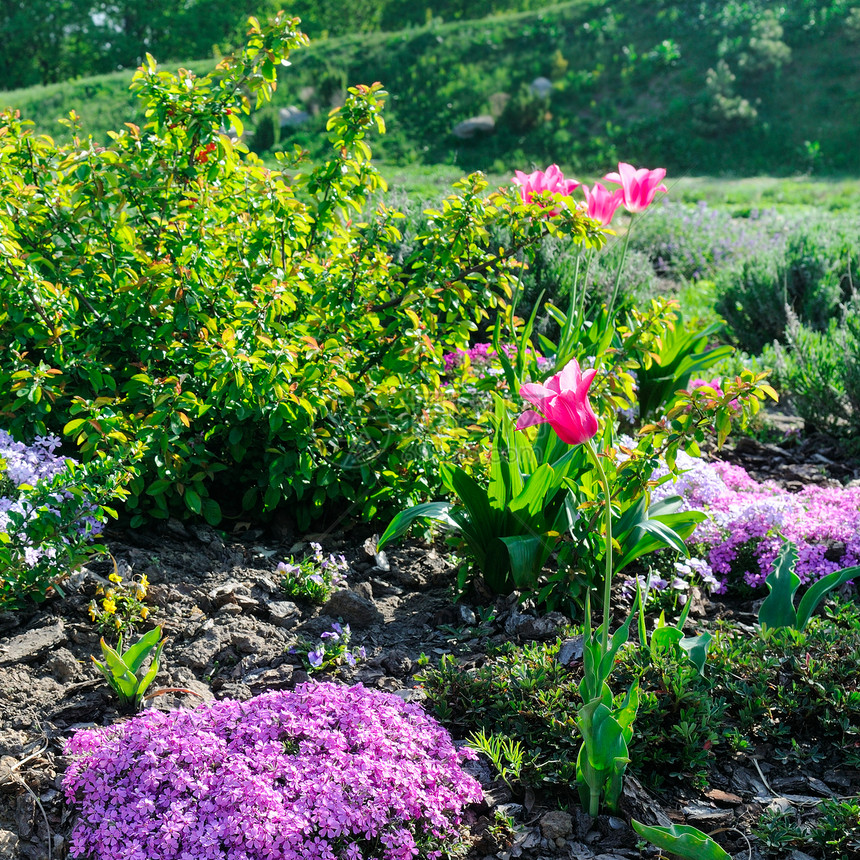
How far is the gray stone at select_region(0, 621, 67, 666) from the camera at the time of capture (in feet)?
7.38

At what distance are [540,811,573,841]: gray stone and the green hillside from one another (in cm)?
1707

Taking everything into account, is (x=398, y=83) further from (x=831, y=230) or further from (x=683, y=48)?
(x=831, y=230)

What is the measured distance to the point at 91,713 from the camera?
2.13 metres

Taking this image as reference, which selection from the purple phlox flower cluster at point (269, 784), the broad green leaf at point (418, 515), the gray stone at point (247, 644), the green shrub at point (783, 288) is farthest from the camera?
the green shrub at point (783, 288)

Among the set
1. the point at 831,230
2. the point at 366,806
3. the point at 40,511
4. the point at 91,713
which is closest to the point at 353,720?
the point at 366,806

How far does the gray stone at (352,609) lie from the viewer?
265cm

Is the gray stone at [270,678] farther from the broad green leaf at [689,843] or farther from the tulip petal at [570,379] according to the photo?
the tulip petal at [570,379]

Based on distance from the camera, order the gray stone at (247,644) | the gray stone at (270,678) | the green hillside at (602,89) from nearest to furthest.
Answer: the gray stone at (270,678)
the gray stone at (247,644)
the green hillside at (602,89)

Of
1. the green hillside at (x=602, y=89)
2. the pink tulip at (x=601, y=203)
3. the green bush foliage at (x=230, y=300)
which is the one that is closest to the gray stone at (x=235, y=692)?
the green bush foliage at (x=230, y=300)

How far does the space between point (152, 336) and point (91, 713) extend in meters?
1.38

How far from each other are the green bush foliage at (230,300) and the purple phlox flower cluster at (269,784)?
3.26ft

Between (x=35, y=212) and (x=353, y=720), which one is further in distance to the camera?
(x=35, y=212)

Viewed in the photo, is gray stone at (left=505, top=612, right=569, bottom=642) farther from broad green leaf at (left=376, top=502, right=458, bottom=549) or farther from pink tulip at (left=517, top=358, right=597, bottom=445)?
pink tulip at (left=517, top=358, right=597, bottom=445)

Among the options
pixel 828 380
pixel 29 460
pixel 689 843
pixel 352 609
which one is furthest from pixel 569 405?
pixel 828 380
